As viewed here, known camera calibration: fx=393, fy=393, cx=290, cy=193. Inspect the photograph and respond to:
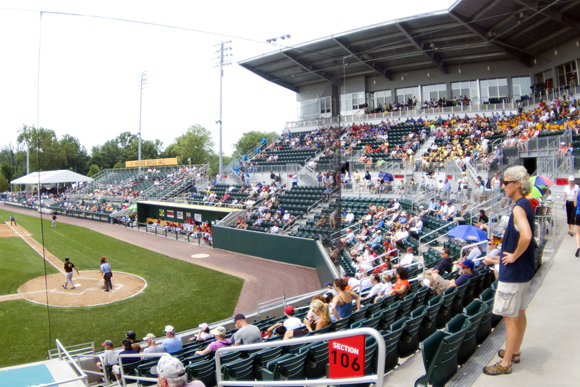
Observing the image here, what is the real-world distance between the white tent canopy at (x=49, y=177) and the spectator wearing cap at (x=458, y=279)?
11432mm

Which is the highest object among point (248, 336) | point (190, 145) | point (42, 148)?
point (190, 145)

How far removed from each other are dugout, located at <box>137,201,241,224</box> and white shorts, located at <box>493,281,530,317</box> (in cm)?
2035

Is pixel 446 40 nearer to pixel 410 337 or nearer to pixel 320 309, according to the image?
pixel 320 309

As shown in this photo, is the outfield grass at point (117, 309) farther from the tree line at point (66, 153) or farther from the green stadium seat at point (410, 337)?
the green stadium seat at point (410, 337)

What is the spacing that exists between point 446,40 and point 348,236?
20.0 meters

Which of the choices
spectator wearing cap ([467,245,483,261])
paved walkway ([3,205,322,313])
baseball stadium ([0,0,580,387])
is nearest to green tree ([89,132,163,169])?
baseball stadium ([0,0,580,387])

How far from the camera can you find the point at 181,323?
10961 mm

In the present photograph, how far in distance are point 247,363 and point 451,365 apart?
7.61 ft

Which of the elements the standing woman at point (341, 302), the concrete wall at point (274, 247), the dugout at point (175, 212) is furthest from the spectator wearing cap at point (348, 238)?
the dugout at point (175, 212)

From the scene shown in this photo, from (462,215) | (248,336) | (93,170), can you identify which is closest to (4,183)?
(93,170)

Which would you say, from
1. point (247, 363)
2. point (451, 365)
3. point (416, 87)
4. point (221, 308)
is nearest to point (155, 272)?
point (221, 308)

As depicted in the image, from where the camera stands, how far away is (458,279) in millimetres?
5867

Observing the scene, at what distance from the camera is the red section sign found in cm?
256

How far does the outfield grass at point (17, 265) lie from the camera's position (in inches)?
556
